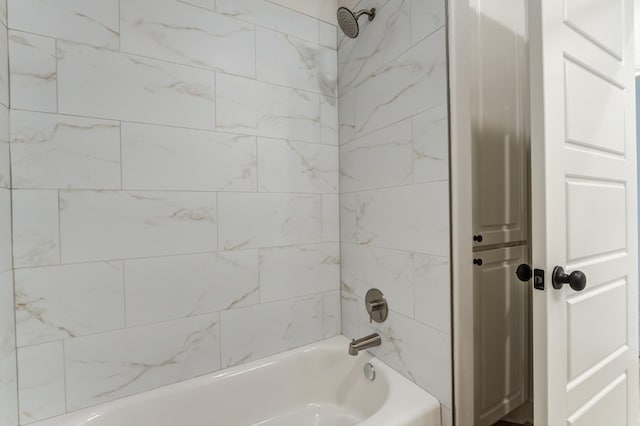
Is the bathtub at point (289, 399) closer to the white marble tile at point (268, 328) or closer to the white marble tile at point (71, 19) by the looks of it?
the white marble tile at point (268, 328)

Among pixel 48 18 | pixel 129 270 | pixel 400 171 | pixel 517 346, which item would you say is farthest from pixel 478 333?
pixel 48 18

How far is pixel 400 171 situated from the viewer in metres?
1.30

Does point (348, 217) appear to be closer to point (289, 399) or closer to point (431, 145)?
point (431, 145)

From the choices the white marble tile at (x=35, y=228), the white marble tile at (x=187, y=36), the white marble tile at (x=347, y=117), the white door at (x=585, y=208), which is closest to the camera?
the white door at (x=585, y=208)

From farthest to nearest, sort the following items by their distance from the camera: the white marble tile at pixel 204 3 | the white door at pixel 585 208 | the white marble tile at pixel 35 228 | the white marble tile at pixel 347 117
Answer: the white marble tile at pixel 347 117
the white marble tile at pixel 204 3
the white marble tile at pixel 35 228
the white door at pixel 585 208

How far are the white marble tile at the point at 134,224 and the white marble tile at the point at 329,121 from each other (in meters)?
0.70

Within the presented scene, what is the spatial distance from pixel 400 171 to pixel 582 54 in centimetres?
71

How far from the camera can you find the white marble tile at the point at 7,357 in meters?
0.96

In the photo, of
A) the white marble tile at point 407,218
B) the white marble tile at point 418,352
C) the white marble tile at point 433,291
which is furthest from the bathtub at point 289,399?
the white marble tile at point 407,218

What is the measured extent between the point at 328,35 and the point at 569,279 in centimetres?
162

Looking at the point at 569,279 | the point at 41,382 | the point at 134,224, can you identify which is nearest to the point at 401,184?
the point at 569,279

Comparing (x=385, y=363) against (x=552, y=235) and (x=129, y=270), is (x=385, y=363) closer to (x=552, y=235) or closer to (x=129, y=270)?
(x=552, y=235)

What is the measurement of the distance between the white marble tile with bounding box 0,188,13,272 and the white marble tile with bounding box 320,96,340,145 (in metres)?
1.31

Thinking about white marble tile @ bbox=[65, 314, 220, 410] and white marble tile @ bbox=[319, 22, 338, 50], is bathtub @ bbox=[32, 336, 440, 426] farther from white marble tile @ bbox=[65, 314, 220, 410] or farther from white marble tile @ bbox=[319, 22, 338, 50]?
white marble tile @ bbox=[319, 22, 338, 50]
